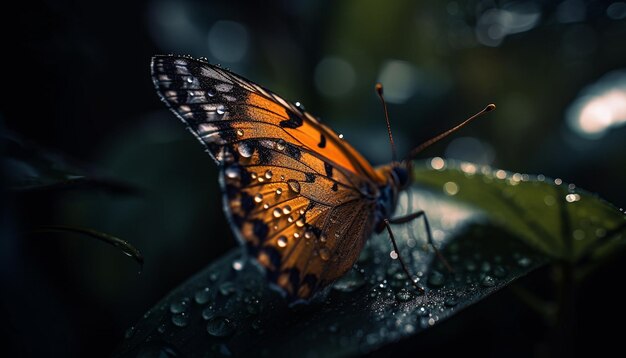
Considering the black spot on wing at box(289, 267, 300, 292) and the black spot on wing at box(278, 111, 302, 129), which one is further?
the black spot on wing at box(278, 111, 302, 129)

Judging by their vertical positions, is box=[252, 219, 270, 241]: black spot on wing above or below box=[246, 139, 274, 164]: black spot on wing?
below

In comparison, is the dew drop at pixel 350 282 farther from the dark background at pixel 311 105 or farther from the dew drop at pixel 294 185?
the dark background at pixel 311 105

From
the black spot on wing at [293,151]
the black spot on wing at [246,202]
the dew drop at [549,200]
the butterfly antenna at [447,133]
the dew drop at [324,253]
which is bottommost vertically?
the dew drop at [549,200]

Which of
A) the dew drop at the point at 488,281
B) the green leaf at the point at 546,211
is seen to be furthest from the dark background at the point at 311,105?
the dew drop at the point at 488,281

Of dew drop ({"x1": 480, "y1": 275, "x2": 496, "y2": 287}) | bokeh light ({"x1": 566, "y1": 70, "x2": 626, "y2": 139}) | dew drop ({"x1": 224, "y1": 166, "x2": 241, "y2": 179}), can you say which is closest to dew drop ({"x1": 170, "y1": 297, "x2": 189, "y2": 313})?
dew drop ({"x1": 224, "y1": 166, "x2": 241, "y2": 179})

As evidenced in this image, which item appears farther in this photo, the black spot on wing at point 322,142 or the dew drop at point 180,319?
the black spot on wing at point 322,142

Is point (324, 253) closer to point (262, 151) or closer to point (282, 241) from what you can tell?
point (282, 241)

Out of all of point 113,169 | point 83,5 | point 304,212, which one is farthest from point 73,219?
point 304,212

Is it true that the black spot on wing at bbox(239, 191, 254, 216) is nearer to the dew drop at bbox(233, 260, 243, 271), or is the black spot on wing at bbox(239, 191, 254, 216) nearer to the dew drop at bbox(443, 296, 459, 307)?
the dew drop at bbox(233, 260, 243, 271)

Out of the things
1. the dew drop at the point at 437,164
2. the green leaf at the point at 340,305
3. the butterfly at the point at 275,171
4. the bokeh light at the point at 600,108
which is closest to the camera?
the green leaf at the point at 340,305
